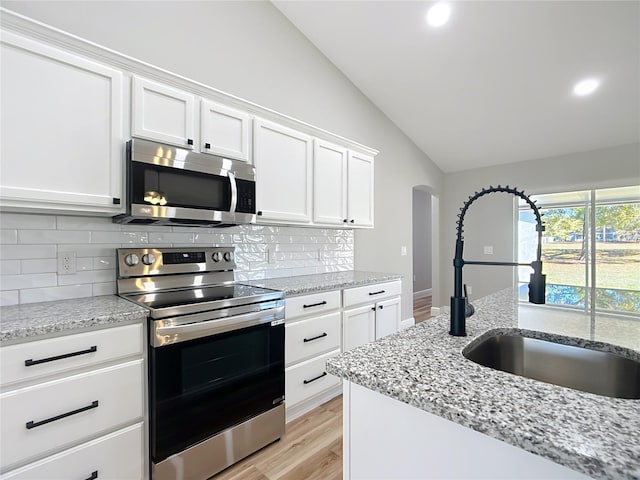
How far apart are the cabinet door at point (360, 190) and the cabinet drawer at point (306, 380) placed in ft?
4.30

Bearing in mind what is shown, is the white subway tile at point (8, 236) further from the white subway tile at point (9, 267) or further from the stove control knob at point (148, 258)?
the stove control knob at point (148, 258)

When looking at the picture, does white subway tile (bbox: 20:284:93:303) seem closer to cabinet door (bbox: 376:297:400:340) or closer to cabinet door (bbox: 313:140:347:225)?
cabinet door (bbox: 313:140:347:225)

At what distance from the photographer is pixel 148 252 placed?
196 cm

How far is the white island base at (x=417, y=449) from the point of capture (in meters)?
0.54

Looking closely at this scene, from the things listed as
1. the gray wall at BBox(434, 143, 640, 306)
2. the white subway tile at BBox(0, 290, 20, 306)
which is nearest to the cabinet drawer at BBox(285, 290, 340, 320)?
the white subway tile at BBox(0, 290, 20, 306)

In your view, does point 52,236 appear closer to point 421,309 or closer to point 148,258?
point 148,258

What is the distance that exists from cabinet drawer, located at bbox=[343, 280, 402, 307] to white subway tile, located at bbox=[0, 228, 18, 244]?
79.1 inches

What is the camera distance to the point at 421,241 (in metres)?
7.21

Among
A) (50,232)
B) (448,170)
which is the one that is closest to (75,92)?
(50,232)

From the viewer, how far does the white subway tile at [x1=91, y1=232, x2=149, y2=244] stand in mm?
1843

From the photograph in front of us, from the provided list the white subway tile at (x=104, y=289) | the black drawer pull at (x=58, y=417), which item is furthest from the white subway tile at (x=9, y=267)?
the black drawer pull at (x=58, y=417)

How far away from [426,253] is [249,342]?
6241mm

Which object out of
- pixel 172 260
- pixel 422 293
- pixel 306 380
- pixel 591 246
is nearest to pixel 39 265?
pixel 172 260

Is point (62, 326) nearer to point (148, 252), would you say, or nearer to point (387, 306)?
point (148, 252)
